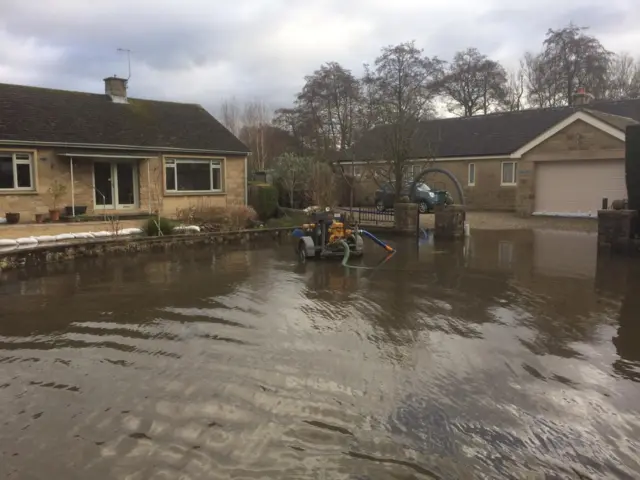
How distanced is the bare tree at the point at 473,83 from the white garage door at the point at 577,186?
1999 cm

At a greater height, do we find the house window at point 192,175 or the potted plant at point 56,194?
the house window at point 192,175

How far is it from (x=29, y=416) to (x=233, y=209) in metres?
14.8

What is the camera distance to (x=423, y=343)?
6.48m

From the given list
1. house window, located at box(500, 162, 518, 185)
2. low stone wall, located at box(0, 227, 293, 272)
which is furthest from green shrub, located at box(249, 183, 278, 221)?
house window, located at box(500, 162, 518, 185)

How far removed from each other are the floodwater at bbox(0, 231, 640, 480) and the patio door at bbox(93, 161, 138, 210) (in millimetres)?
10078

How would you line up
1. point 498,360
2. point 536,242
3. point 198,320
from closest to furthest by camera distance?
1. point 498,360
2. point 198,320
3. point 536,242

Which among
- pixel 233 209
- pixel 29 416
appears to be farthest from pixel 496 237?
pixel 29 416

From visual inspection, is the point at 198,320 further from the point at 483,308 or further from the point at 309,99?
the point at 309,99

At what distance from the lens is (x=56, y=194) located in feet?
58.6

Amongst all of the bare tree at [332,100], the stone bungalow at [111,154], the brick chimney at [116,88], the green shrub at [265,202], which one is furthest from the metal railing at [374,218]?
the bare tree at [332,100]

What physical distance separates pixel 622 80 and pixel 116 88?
3505 cm

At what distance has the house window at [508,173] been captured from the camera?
27047 millimetres

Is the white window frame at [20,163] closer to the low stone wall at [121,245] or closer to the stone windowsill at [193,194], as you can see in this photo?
the stone windowsill at [193,194]

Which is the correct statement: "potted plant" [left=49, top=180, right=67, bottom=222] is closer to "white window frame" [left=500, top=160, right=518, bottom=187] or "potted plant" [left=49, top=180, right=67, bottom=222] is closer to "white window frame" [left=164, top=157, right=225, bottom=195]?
"white window frame" [left=164, top=157, right=225, bottom=195]
